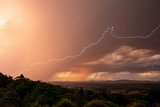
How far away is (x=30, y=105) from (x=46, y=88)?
6813 mm

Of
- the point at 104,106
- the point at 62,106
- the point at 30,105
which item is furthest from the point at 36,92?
the point at 104,106

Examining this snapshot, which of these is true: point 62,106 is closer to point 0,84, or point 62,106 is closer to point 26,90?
point 26,90

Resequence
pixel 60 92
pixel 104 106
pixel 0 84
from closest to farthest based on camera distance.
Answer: pixel 104 106 → pixel 60 92 → pixel 0 84

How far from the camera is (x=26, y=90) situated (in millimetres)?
41250

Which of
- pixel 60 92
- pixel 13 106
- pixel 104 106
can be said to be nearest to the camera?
pixel 104 106

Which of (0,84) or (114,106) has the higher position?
(0,84)

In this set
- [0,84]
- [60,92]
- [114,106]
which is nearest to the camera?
[114,106]

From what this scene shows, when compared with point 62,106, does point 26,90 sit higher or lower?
higher

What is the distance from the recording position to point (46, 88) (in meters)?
41.4

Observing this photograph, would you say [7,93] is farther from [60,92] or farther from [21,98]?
[60,92]

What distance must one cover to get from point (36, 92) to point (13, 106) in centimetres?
547

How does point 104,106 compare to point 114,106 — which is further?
point 114,106

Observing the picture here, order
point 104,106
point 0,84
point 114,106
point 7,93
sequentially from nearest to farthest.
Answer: point 104,106 < point 114,106 < point 7,93 < point 0,84

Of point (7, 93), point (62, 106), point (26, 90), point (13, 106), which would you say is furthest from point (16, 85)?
point (62, 106)
